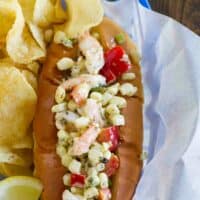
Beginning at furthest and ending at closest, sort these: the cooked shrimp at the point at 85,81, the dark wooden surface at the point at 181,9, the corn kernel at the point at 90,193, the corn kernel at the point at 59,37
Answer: the dark wooden surface at the point at 181,9
the corn kernel at the point at 59,37
the cooked shrimp at the point at 85,81
the corn kernel at the point at 90,193

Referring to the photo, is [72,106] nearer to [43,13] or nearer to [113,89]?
[113,89]

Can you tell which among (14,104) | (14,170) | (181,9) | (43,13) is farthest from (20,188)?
(181,9)

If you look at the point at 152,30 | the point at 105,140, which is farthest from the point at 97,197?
the point at 152,30

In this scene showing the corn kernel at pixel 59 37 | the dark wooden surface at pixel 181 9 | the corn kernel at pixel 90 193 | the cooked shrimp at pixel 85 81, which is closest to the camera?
the corn kernel at pixel 90 193

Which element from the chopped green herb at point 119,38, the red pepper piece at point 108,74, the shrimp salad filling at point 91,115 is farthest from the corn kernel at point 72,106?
the chopped green herb at point 119,38

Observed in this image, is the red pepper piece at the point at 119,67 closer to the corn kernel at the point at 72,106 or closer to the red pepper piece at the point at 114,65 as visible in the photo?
the red pepper piece at the point at 114,65

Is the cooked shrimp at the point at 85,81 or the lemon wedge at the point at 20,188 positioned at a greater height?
the cooked shrimp at the point at 85,81

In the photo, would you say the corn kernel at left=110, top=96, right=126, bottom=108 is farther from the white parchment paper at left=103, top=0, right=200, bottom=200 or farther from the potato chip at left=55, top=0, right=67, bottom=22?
the potato chip at left=55, top=0, right=67, bottom=22
